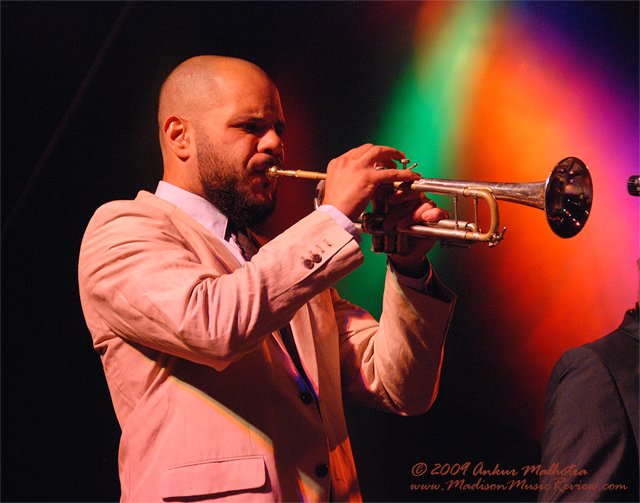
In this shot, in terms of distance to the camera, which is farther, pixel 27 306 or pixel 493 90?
→ pixel 27 306

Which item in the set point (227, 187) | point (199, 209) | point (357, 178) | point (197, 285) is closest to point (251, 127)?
point (227, 187)

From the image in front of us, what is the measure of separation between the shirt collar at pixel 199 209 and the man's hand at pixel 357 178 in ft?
1.41

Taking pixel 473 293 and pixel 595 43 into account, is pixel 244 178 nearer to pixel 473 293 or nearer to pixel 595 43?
pixel 473 293

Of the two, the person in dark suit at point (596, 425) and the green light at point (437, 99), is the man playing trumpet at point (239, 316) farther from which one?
the green light at point (437, 99)

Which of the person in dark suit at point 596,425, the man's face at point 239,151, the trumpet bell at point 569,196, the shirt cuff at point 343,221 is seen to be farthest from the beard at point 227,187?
the person in dark suit at point 596,425

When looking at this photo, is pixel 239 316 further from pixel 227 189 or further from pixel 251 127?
pixel 251 127

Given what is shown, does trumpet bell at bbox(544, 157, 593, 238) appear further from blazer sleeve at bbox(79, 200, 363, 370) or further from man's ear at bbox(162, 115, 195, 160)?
man's ear at bbox(162, 115, 195, 160)

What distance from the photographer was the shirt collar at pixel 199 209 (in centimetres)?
163

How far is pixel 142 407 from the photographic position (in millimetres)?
1319

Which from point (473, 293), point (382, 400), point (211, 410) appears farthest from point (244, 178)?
point (473, 293)

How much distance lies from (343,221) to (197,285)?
0.38m

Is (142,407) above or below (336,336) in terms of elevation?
below

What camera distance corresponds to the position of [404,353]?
1585mm

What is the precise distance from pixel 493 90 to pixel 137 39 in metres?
1.61
